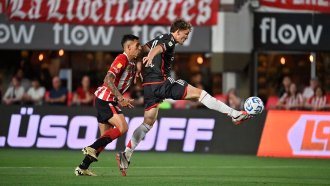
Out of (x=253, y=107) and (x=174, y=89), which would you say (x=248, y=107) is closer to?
(x=253, y=107)

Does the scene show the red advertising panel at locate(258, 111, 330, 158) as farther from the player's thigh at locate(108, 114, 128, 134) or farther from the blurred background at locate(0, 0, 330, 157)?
the player's thigh at locate(108, 114, 128, 134)

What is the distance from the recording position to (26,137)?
73.6ft

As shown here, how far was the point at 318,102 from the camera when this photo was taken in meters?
24.8

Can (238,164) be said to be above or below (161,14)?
below

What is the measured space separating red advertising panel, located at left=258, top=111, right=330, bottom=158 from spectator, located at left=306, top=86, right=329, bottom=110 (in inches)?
123

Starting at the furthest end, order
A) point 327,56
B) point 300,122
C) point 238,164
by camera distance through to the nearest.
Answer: point 327,56, point 300,122, point 238,164

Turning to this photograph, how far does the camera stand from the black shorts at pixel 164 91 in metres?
15.0

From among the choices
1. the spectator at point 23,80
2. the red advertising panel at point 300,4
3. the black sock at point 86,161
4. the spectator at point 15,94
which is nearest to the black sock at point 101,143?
the black sock at point 86,161

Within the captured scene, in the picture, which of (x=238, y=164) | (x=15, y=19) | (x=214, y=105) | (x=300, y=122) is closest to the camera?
(x=214, y=105)

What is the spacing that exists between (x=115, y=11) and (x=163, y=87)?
12.2 meters

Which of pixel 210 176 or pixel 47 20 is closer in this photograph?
pixel 210 176

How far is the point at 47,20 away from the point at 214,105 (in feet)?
43.6

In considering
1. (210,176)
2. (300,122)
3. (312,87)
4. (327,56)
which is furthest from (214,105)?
(327,56)

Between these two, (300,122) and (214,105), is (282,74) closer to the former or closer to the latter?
(300,122)
